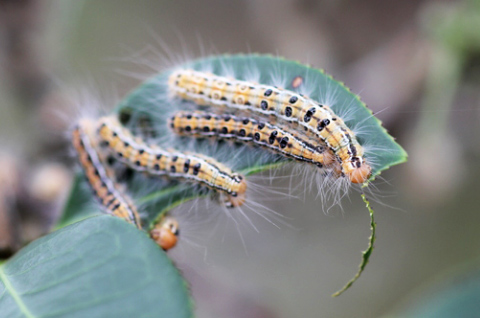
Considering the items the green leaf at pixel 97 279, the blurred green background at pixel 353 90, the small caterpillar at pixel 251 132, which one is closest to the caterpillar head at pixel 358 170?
the small caterpillar at pixel 251 132

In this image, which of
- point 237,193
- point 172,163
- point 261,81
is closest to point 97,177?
point 172,163

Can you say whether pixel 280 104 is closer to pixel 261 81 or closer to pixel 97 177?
pixel 261 81

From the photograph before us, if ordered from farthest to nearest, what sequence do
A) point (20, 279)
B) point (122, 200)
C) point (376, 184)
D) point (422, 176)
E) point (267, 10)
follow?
point (267, 10)
point (422, 176)
point (122, 200)
point (376, 184)
point (20, 279)

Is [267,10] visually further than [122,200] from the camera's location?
Yes

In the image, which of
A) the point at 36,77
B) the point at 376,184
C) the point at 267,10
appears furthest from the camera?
the point at 267,10

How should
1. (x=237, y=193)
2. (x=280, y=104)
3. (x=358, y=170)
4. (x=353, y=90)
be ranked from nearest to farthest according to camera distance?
(x=358, y=170), (x=280, y=104), (x=237, y=193), (x=353, y=90)

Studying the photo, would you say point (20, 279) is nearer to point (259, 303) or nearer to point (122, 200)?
point (122, 200)

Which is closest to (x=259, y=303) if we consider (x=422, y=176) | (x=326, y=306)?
(x=326, y=306)

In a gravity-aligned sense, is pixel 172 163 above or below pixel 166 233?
above
